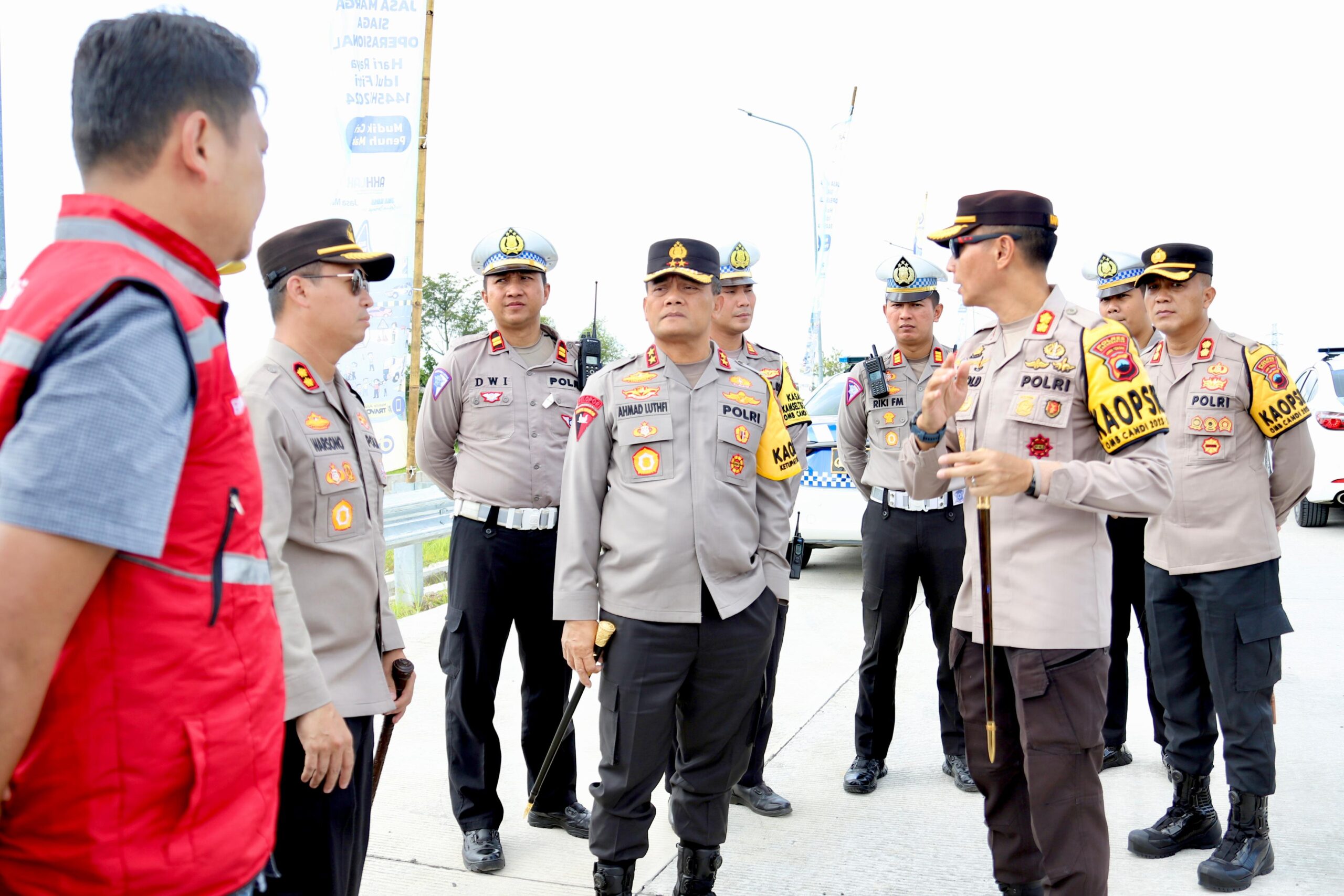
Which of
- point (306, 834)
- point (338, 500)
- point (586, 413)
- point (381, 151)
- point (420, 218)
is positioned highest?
point (381, 151)

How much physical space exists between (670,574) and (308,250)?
1343 mm

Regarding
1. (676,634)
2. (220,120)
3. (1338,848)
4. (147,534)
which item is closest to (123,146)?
(220,120)

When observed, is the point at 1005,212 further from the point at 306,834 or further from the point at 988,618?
the point at 306,834

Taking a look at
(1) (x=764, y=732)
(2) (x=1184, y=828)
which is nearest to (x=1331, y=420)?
(2) (x=1184, y=828)

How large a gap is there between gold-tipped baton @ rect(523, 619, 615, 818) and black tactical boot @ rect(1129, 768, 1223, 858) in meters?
2.10

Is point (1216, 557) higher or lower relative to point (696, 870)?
higher

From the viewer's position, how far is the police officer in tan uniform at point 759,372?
13.0 ft

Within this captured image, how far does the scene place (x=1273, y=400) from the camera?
3.50 m

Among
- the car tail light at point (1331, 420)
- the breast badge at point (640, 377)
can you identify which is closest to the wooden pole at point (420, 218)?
the breast badge at point (640, 377)

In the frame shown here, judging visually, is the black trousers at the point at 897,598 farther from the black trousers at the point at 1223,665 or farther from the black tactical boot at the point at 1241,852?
the black tactical boot at the point at 1241,852

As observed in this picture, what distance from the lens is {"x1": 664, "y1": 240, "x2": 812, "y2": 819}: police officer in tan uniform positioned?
156 inches

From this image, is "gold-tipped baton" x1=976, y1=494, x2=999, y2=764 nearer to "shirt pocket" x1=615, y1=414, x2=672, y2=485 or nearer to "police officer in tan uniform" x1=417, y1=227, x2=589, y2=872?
"shirt pocket" x1=615, y1=414, x2=672, y2=485

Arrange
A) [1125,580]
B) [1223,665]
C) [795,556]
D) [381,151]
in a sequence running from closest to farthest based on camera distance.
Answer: [1223,665] < [1125,580] < [795,556] < [381,151]

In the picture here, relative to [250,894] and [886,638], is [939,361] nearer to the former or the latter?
[886,638]
